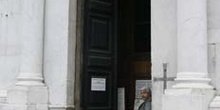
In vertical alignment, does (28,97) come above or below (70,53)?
below

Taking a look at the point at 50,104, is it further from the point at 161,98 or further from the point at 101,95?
the point at 161,98

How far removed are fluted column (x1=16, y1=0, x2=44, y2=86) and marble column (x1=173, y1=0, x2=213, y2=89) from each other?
332 centimetres

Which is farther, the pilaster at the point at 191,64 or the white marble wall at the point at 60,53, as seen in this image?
the white marble wall at the point at 60,53

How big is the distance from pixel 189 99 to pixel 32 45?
3.90 m

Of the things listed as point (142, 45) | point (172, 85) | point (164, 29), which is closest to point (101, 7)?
point (142, 45)

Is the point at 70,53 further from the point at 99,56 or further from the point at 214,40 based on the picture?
the point at 214,40

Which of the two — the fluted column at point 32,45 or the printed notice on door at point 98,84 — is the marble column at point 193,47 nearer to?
the printed notice on door at point 98,84

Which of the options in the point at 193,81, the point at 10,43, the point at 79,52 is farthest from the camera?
the point at 10,43

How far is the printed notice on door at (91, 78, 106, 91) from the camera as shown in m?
10.6

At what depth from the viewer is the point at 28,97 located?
31.9 ft

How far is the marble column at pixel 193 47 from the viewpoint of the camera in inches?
312

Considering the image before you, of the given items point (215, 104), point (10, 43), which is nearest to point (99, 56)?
point (10, 43)

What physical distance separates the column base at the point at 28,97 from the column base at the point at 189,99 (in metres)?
3.03

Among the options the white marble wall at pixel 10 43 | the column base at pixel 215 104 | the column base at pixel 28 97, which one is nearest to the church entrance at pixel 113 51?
the column base at pixel 28 97
